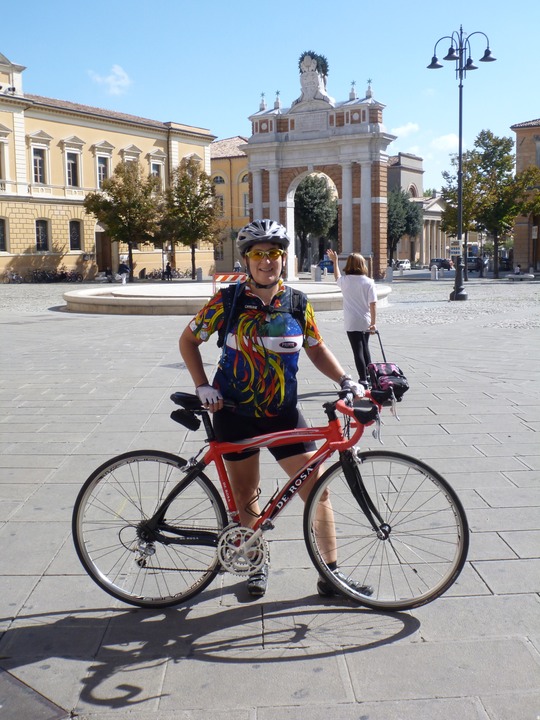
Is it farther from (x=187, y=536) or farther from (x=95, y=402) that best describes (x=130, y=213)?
(x=187, y=536)

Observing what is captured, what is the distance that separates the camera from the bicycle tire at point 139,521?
3684mm

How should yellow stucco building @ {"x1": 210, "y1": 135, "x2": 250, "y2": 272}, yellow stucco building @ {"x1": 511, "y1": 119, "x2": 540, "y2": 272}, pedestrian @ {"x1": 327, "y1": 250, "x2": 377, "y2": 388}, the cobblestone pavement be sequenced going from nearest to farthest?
pedestrian @ {"x1": 327, "y1": 250, "x2": 377, "y2": 388}
the cobblestone pavement
yellow stucco building @ {"x1": 511, "y1": 119, "x2": 540, "y2": 272}
yellow stucco building @ {"x1": 210, "y1": 135, "x2": 250, "y2": 272}

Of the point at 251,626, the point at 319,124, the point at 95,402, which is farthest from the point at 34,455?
the point at 319,124

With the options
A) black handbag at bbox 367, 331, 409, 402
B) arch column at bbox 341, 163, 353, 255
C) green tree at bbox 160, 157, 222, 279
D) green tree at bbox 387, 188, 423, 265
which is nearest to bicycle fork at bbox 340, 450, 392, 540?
black handbag at bbox 367, 331, 409, 402

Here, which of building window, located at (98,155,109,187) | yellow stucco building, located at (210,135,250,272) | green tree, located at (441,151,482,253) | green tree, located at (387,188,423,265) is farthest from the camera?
green tree, located at (387,188,423,265)

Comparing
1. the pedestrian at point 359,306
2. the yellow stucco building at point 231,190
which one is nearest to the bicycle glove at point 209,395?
the pedestrian at point 359,306

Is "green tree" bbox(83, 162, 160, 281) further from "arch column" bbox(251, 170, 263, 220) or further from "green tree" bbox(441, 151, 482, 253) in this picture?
"green tree" bbox(441, 151, 482, 253)

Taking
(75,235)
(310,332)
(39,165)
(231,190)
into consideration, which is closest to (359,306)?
(310,332)

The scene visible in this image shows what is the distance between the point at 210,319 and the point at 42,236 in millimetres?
50804

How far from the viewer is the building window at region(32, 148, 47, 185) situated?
51312 millimetres

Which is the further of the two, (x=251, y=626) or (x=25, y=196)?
(x=25, y=196)

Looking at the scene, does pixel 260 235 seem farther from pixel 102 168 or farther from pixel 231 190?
pixel 231 190

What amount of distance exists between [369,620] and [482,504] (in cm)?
178

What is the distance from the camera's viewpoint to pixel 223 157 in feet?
240
